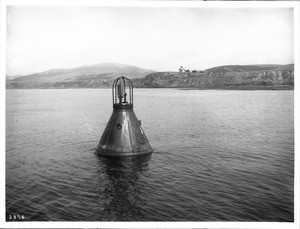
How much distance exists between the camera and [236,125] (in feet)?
133

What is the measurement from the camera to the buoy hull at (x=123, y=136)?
22.8 meters

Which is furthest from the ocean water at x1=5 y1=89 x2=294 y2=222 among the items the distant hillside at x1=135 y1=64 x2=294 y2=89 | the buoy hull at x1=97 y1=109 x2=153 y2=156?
the distant hillside at x1=135 y1=64 x2=294 y2=89

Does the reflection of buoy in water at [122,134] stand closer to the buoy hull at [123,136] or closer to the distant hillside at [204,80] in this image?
the buoy hull at [123,136]

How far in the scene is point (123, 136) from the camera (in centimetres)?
2273

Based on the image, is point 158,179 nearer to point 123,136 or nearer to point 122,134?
point 123,136

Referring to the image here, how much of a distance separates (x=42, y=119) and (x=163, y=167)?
100 ft

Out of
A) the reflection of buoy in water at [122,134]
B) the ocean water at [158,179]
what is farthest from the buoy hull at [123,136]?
the ocean water at [158,179]

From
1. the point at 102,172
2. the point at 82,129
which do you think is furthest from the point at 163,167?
the point at 82,129

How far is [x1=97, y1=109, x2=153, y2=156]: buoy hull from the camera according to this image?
74.7ft

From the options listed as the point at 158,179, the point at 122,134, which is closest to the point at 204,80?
the point at 122,134

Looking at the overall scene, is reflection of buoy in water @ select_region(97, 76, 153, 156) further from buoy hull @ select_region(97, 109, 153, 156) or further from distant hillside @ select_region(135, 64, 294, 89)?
distant hillside @ select_region(135, 64, 294, 89)

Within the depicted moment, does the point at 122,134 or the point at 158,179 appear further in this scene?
the point at 122,134
